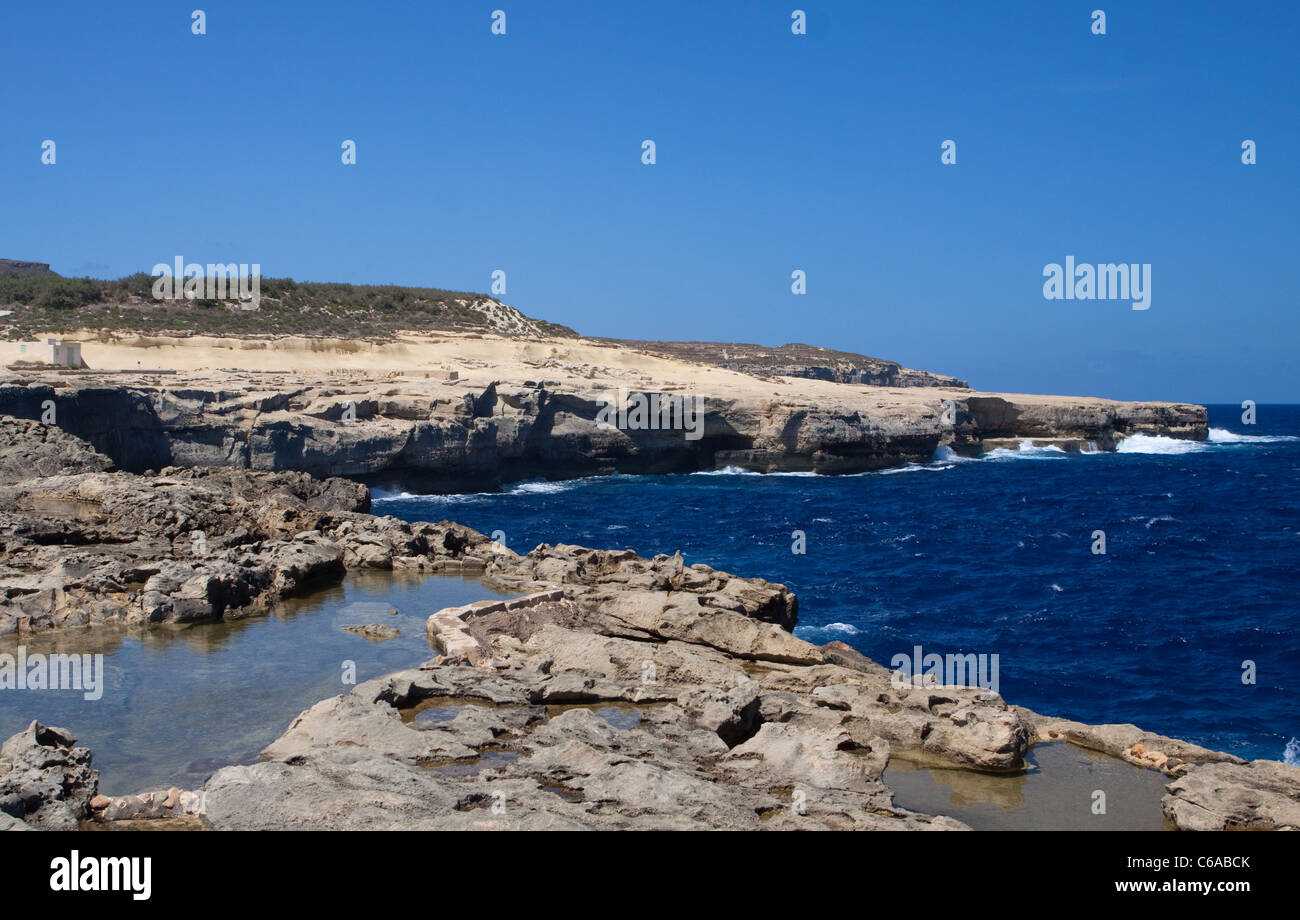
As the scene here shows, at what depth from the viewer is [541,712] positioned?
444 inches

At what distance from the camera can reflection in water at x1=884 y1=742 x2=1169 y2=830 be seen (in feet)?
30.1

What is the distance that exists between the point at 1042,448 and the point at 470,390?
149 feet

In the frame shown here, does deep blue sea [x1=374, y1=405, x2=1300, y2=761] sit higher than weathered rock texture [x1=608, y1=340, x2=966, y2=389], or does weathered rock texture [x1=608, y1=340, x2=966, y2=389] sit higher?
weathered rock texture [x1=608, y1=340, x2=966, y2=389]

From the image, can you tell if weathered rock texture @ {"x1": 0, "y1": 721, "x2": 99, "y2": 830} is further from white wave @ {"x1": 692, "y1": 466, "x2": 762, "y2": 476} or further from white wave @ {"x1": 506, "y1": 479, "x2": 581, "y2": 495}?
white wave @ {"x1": 692, "y1": 466, "x2": 762, "y2": 476}

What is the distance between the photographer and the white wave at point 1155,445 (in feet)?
229

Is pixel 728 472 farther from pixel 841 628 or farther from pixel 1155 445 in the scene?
pixel 1155 445

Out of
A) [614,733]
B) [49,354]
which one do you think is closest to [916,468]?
[49,354]

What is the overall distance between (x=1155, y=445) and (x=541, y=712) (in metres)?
73.8

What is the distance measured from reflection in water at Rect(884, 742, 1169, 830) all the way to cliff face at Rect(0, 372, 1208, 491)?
28.7 meters

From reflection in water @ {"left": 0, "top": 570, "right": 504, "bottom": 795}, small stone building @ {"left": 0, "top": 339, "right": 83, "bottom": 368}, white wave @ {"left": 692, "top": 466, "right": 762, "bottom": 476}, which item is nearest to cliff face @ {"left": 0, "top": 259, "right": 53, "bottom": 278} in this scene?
small stone building @ {"left": 0, "top": 339, "right": 83, "bottom": 368}

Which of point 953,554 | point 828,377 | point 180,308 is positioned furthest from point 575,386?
point 828,377

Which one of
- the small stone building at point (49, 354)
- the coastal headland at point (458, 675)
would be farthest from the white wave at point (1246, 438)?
the small stone building at point (49, 354)

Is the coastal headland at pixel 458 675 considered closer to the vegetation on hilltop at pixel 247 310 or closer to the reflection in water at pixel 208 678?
the reflection in water at pixel 208 678
